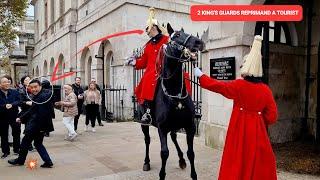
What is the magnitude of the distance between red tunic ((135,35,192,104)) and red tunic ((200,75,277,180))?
1834mm

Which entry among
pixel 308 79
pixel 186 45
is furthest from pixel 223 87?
pixel 308 79

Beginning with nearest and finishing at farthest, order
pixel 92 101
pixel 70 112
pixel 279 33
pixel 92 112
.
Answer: pixel 279 33
pixel 70 112
pixel 92 101
pixel 92 112

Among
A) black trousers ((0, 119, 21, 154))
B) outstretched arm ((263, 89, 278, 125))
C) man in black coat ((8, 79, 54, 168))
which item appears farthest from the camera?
black trousers ((0, 119, 21, 154))

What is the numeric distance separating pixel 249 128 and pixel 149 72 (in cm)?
260

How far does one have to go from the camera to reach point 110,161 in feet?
25.5

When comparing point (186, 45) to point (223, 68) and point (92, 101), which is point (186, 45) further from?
point (92, 101)

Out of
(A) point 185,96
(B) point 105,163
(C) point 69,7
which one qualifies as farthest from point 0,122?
(C) point 69,7

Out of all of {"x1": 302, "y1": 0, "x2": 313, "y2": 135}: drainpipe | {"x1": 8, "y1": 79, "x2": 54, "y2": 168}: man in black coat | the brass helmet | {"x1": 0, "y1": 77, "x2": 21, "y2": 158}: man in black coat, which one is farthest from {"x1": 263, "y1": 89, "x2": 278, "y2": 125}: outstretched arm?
{"x1": 0, "y1": 77, "x2": 21, "y2": 158}: man in black coat

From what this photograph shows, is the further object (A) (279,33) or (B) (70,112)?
(B) (70,112)

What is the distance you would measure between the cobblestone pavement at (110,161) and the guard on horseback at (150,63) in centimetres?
101

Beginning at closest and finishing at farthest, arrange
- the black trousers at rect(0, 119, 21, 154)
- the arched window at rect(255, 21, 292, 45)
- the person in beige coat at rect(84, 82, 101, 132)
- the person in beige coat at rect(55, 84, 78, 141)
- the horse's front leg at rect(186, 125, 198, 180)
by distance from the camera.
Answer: the horse's front leg at rect(186, 125, 198, 180), the black trousers at rect(0, 119, 21, 154), the arched window at rect(255, 21, 292, 45), the person in beige coat at rect(55, 84, 78, 141), the person in beige coat at rect(84, 82, 101, 132)

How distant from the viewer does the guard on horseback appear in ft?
20.8

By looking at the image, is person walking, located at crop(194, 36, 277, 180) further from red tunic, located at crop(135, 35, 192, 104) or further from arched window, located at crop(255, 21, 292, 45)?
arched window, located at crop(255, 21, 292, 45)

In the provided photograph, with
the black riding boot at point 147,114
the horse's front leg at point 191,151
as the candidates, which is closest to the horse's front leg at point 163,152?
the horse's front leg at point 191,151
